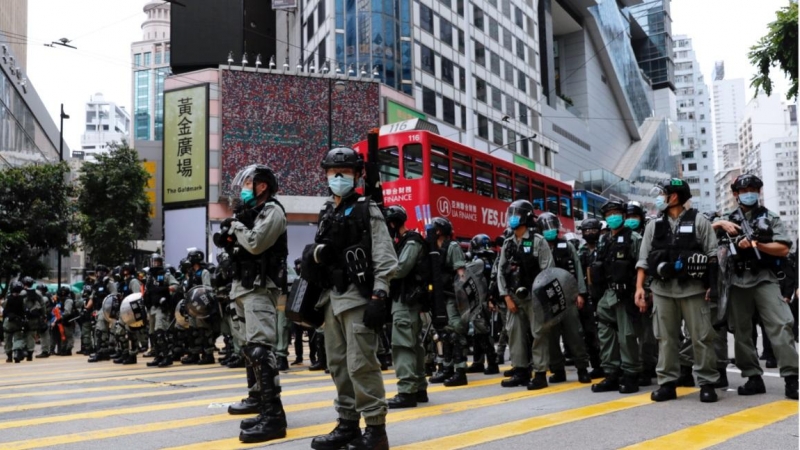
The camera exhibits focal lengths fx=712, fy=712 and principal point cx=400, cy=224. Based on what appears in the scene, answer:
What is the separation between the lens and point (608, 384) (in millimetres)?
6965

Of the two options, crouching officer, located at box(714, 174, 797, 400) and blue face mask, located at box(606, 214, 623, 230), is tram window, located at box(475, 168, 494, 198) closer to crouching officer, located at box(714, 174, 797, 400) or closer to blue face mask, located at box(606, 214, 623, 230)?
blue face mask, located at box(606, 214, 623, 230)

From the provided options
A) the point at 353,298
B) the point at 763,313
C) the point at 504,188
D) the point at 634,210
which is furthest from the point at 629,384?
the point at 504,188

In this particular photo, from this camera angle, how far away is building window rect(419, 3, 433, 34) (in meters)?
39.6

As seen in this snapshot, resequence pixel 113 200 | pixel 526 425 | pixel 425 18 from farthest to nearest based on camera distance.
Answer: pixel 425 18, pixel 113 200, pixel 526 425

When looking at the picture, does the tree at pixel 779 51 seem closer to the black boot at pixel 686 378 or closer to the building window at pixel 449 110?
the black boot at pixel 686 378

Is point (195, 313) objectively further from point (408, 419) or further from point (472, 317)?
point (408, 419)

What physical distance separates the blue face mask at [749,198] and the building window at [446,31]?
1453 inches

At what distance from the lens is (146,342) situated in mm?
15555

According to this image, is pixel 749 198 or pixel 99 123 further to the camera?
Result: pixel 99 123

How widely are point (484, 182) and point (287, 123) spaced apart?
18979mm

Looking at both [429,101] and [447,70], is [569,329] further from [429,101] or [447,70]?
[447,70]

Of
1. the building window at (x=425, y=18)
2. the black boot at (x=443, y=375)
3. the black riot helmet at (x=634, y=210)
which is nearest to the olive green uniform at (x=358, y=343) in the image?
the black boot at (x=443, y=375)

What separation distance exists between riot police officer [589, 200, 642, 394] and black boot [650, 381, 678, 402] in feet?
2.12

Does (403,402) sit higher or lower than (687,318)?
lower
